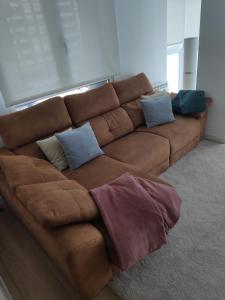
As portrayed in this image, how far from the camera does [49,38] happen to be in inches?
99.3

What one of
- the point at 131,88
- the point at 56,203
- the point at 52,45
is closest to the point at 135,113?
the point at 131,88

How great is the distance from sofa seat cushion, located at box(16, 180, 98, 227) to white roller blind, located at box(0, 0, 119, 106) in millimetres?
1360

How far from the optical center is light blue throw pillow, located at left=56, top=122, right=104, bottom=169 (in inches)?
84.4

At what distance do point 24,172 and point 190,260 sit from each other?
1.37 metres

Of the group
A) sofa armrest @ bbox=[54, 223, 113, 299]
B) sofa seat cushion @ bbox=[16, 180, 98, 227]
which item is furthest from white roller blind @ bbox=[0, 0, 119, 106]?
sofa armrest @ bbox=[54, 223, 113, 299]

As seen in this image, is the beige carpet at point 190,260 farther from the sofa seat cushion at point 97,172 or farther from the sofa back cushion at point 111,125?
the sofa back cushion at point 111,125

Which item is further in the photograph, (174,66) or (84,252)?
(174,66)

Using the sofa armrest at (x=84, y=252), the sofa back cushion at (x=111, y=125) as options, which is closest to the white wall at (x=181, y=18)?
the sofa back cushion at (x=111, y=125)

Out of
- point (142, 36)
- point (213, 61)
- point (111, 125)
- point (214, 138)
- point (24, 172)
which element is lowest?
point (214, 138)

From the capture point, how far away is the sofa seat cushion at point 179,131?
260 cm

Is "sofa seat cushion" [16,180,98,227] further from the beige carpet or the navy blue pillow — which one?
the navy blue pillow

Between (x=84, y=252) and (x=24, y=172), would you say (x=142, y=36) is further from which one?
(x=84, y=252)

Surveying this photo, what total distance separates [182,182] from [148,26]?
8.00 feet

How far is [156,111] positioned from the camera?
2.78m
